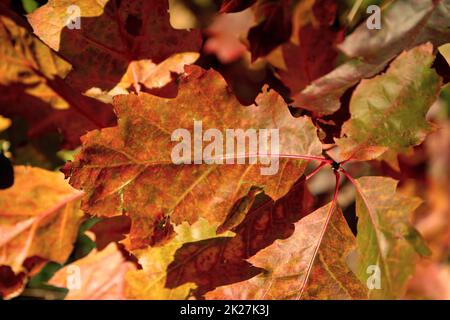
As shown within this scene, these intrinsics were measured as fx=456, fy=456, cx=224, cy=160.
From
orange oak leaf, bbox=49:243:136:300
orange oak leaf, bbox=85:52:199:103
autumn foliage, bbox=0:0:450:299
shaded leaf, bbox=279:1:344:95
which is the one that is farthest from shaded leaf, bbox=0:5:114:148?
shaded leaf, bbox=279:1:344:95

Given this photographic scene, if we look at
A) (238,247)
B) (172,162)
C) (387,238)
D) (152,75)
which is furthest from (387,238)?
(152,75)

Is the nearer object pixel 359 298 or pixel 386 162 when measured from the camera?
pixel 359 298

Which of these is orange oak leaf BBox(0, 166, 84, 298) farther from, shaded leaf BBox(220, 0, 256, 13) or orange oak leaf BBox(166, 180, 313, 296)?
shaded leaf BBox(220, 0, 256, 13)
